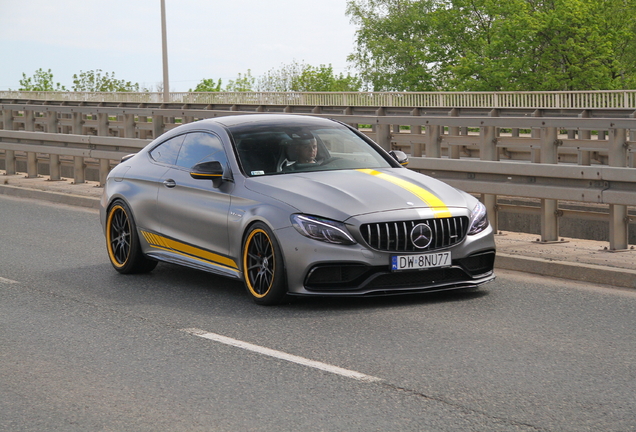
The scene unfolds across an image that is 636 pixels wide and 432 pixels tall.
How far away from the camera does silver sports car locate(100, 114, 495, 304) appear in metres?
7.54

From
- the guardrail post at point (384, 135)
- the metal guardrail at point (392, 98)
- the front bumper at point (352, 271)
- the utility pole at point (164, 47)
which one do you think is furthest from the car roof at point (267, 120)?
the utility pole at point (164, 47)

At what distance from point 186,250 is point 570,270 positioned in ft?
10.9

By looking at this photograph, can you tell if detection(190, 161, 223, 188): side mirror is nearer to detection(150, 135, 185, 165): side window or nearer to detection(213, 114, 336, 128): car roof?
detection(213, 114, 336, 128): car roof

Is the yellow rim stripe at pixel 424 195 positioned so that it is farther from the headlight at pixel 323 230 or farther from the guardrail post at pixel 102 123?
the guardrail post at pixel 102 123

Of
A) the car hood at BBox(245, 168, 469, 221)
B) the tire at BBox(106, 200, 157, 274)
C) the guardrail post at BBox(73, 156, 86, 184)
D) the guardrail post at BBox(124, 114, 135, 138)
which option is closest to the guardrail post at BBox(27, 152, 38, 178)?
the guardrail post at BBox(73, 156, 86, 184)

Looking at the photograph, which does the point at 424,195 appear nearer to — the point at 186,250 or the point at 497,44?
the point at 186,250

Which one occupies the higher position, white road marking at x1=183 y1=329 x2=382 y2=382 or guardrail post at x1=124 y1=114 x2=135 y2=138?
guardrail post at x1=124 y1=114 x2=135 y2=138

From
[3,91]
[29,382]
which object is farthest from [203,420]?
[3,91]

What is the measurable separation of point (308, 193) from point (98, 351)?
6.79 ft

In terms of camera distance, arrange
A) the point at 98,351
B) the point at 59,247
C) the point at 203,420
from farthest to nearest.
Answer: the point at 59,247, the point at 98,351, the point at 203,420

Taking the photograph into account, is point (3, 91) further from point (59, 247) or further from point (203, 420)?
point (203, 420)

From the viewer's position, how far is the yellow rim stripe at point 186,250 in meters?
8.35

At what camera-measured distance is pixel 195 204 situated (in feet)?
28.6

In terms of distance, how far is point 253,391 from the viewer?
5.49 metres
